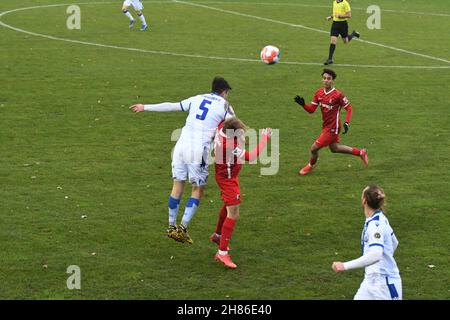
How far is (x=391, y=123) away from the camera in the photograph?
69.2ft

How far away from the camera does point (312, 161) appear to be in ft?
56.6

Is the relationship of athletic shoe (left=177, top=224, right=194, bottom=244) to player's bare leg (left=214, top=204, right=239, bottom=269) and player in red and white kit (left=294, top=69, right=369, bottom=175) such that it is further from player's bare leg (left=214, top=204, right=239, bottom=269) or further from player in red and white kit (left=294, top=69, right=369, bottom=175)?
player in red and white kit (left=294, top=69, right=369, bottom=175)

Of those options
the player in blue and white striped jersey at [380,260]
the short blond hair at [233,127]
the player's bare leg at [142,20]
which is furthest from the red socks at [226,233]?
the player's bare leg at [142,20]

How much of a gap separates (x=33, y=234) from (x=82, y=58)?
1550 cm

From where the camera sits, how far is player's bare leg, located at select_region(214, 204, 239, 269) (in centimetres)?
1262

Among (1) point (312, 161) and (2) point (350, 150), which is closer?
(1) point (312, 161)

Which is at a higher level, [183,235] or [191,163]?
[191,163]

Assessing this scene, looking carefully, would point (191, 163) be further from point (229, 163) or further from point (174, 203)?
point (229, 163)

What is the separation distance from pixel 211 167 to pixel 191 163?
4.59 metres

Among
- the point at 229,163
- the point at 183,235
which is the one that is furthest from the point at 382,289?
the point at 183,235

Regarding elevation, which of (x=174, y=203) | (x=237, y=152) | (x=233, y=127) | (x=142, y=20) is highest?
(x=233, y=127)

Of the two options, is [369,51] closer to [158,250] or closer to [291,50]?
[291,50]

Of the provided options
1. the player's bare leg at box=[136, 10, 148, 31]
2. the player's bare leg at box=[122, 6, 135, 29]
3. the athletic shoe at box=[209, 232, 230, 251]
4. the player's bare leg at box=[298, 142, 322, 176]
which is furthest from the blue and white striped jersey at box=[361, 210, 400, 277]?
the player's bare leg at box=[122, 6, 135, 29]
